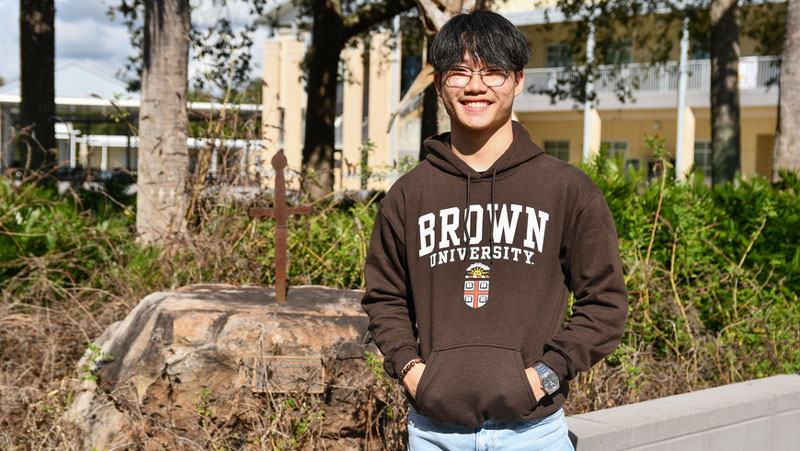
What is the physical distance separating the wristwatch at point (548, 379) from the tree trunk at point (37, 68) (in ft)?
28.1

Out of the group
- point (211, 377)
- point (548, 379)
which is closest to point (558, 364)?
point (548, 379)

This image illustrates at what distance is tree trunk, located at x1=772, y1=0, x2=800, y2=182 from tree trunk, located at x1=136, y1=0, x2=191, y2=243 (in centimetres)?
550

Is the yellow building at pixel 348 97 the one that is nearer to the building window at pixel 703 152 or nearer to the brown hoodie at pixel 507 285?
the building window at pixel 703 152

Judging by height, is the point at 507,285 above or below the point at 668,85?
below

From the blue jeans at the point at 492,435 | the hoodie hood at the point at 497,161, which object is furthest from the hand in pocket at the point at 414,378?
the hoodie hood at the point at 497,161

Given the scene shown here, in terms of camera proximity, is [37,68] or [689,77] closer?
[37,68]

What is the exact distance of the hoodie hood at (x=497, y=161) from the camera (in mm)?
2365

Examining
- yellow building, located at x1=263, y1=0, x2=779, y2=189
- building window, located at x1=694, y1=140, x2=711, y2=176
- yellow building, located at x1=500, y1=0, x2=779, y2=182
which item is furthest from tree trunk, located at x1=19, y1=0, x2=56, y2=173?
building window, located at x1=694, y1=140, x2=711, y2=176

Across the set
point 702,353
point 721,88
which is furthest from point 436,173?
point 721,88

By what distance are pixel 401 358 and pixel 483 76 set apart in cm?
79

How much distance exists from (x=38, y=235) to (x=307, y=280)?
6.25 feet

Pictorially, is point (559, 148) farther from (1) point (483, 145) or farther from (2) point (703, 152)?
(1) point (483, 145)

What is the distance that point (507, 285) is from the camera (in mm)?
2299

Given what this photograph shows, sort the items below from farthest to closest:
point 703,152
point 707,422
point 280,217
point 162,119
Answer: point 703,152
point 162,119
point 280,217
point 707,422
